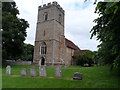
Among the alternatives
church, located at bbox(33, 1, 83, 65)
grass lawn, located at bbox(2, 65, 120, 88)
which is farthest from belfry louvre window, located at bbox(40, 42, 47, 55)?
grass lawn, located at bbox(2, 65, 120, 88)

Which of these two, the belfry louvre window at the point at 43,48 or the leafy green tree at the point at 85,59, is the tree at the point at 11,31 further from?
the leafy green tree at the point at 85,59

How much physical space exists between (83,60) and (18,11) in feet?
64.2

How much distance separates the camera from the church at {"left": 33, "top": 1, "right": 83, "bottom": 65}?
33.2 metres

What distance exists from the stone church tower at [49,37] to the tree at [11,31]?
24.4ft

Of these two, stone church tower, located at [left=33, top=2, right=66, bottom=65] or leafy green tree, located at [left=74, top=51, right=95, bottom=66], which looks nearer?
stone church tower, located at [left=33, top=2, right=66, bottom=65]

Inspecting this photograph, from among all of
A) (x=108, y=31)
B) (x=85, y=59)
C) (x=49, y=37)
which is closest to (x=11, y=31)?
(x=49, y=37)

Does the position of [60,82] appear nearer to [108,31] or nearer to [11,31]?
[108,31]

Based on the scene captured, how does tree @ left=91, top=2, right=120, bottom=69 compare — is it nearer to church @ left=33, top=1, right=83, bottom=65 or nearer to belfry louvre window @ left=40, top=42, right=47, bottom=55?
church @ left=33, top=1, right=83, bottom=65

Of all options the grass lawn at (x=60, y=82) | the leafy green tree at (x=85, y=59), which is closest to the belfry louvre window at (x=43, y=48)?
the leafy green tree at (x=85, y=59)

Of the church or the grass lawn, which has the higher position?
the church

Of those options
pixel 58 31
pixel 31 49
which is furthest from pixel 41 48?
pixel 31 49

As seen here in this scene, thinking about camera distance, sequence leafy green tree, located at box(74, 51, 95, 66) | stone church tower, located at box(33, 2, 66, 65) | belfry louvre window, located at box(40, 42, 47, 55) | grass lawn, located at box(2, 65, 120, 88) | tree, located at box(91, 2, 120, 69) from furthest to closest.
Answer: leafy green tree, located at box(74, 51, 95, 66) → belfry louvre window, located at box(40, 42, 47, 55) → stone church tower, located at box(33, 2, 66, 65) → grass lawn, located at box(2, 65, 120, 88) → tree, located at box(91, 2, 120, 69)

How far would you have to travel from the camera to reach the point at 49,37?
3400cm

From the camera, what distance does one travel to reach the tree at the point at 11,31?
72.0ft
